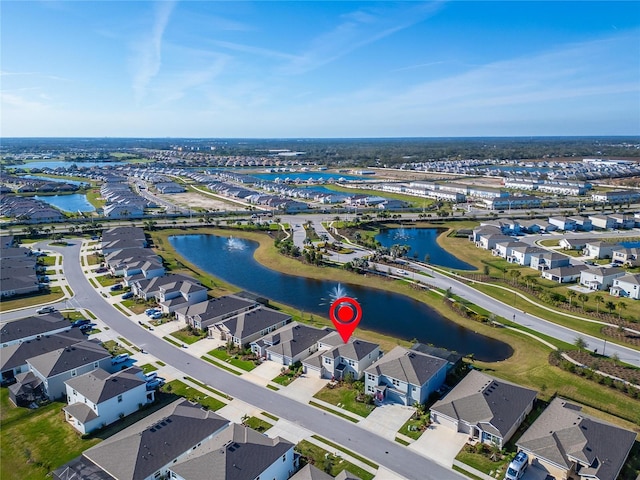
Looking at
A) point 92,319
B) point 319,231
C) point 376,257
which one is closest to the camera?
point 92,319

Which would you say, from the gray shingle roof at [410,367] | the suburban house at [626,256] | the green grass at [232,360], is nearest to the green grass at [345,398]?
the gray shingle roof at [410,367]

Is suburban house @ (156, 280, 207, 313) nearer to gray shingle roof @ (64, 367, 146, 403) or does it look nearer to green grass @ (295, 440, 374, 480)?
gray shingle roof @ (64, 367, 146, 403)

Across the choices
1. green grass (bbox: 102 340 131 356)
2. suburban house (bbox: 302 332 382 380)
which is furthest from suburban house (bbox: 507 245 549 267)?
green grass (bbox: 102 340 131 356)

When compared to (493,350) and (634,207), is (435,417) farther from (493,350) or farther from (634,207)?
(634,207)

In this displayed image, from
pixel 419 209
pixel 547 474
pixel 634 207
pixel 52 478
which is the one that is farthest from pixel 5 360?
pixel 634 207

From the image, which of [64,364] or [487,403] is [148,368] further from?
[487,403]

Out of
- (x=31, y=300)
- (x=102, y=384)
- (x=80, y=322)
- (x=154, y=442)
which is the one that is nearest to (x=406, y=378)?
(x=154, y=442)
